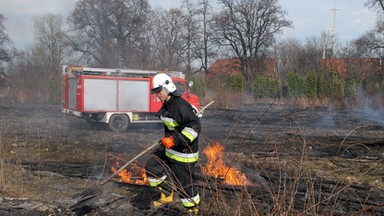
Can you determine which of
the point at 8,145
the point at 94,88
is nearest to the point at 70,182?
the point at 8,145

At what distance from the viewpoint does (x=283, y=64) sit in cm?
5534

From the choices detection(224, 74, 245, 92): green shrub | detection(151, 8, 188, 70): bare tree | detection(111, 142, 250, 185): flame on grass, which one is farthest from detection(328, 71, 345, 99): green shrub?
detection(111, 142, 250, 185): flame on grass

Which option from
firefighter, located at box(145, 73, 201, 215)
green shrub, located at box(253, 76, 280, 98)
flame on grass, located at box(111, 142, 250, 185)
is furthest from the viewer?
green shrub, located at box(253, 76, 280, 98)

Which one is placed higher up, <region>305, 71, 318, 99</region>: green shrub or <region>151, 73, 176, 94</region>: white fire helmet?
<region>305, 71, 318, 99</region>: green shrub

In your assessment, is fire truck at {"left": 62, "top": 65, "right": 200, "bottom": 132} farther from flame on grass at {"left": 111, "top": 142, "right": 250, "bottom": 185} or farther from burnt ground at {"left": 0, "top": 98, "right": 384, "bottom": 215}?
flame on grass at {"left": 111, "top": 142, "right": 250, "bottom": 185}

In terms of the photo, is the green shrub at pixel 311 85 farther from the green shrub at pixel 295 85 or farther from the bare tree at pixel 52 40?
the bare tree at pixel 52 40

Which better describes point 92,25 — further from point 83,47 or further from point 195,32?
point 195,32

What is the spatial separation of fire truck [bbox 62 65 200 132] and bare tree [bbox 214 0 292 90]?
93.9 ft

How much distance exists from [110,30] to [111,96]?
1340cm

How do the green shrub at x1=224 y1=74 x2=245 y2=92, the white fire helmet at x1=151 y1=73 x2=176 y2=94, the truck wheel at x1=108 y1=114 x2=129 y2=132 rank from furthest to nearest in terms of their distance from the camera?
the green shrub at x1=224 y1=74 x2=245 y2=92 → the truck wheel at x1=108 y1=114 x2=129 y2=132 → the white fire helmet at x1=151 y1=73 x2=176 y2=94

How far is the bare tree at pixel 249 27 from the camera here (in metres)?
42.8

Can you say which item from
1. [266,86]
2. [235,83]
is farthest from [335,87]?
[235,83]

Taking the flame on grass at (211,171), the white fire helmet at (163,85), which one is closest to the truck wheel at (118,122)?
the flame on grass at (211,171)

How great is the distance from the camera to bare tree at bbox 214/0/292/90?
140 feet
